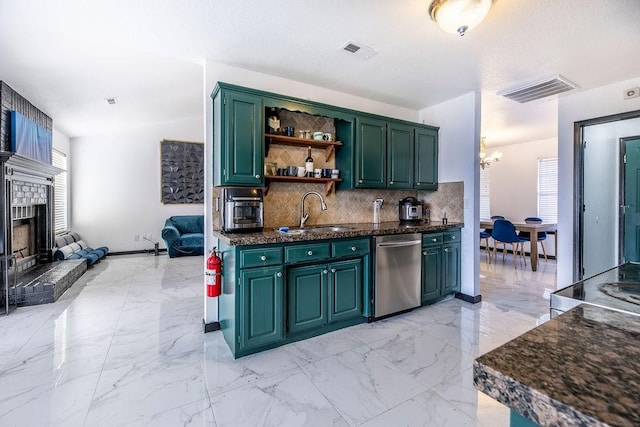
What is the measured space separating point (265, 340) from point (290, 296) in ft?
1.30

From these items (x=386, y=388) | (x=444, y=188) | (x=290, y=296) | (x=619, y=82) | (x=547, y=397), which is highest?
(x=619, y=82)

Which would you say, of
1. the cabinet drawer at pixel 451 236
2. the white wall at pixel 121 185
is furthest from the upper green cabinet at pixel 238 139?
the white wall at pixel 121 185

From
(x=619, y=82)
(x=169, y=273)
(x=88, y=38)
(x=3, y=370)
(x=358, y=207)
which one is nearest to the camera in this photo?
(x=3, y=370)

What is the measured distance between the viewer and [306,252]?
2.59 meters

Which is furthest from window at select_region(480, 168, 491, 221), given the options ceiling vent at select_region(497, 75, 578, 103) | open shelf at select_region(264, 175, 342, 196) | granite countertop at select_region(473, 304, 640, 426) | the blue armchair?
granite countertop at select_region(473, 304, 640, 426)

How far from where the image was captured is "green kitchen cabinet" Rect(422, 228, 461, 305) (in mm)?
3421

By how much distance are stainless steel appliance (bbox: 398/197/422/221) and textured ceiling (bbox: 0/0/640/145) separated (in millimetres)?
1327

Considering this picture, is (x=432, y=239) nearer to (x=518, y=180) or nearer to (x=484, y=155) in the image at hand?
(x=484, y=155)

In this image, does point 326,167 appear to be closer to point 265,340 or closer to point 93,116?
point 265,340

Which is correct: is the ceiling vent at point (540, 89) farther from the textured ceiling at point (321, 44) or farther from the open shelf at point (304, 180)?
the open shelf at point (304, 180)

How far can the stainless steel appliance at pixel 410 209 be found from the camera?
3.94 meters

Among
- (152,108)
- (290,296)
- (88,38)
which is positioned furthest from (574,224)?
(152,108)

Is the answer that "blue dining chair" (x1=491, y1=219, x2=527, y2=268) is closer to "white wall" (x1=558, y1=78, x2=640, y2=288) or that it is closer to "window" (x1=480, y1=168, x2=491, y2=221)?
"white wall" (x1=558, y1=78, x2=640, y2=288)

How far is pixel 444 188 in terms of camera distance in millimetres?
4070
